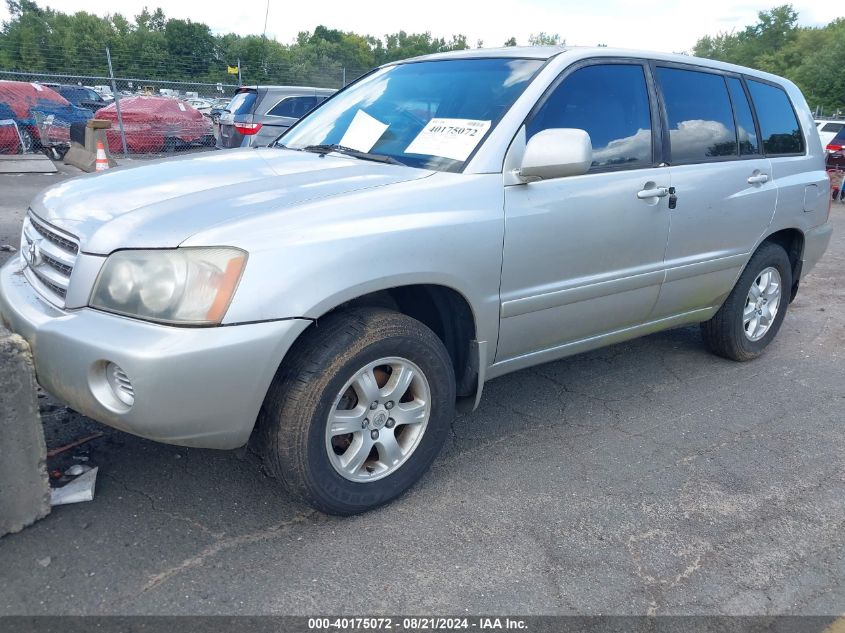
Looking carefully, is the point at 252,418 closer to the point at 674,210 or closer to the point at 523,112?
the point at 523,112

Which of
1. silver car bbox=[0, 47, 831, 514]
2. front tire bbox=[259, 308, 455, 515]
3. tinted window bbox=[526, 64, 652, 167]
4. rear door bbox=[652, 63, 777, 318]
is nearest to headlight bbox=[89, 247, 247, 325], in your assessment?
silver car bbox=[0, 47, 831, 514]

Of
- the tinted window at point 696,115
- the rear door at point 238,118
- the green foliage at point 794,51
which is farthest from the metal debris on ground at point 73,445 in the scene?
the green foliage at point 794,51

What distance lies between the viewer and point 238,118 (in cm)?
1148

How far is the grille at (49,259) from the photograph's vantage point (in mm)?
2504

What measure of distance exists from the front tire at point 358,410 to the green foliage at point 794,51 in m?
51.6

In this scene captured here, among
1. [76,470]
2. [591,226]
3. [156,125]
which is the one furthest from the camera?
[156,125]

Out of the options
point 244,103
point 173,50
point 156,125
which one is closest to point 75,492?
point 244,103

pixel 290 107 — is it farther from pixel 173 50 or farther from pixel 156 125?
pixel 173 50

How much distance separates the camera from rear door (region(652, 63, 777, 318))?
3766 millimetres

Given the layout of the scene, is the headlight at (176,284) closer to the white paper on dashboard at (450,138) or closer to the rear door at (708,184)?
the white paper on dashboard at (450,138)

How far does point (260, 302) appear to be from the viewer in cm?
229

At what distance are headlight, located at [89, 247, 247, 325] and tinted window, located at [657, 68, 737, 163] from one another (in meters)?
2.55

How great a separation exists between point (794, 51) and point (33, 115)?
71.5m

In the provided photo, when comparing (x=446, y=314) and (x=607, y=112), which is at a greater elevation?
(x=607, y=112)
